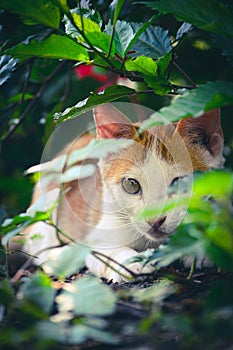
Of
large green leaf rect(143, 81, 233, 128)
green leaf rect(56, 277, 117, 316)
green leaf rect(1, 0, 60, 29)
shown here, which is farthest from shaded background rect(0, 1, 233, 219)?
green leaf rect(56, 277, 117, 316)

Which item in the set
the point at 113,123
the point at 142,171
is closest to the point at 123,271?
the point at 142,171

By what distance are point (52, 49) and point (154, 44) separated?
24 cm

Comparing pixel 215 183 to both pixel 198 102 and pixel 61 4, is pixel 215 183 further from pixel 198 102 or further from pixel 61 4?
pixel 61 4

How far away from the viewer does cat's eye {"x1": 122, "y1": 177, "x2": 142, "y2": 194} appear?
156 centimetres

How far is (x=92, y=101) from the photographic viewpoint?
106 cm

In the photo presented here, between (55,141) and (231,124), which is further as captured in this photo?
(55,141)

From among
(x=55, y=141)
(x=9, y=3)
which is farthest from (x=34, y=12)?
(x=55, y=141)

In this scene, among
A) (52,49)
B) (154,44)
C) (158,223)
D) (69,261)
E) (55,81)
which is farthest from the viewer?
(55,81)

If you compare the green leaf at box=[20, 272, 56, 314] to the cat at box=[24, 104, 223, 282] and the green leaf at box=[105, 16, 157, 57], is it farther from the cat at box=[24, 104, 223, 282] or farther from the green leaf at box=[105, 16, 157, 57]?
the cat at box=[24, 104, 223, 282]

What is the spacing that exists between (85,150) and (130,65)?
0.34 meters

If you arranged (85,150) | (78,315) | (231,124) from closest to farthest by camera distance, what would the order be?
(78,315), (85,150), (231,124)

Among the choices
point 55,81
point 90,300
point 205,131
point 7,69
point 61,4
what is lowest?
point 205,131

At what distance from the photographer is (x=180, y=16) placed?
88 cm

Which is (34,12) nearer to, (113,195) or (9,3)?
(9,3)
